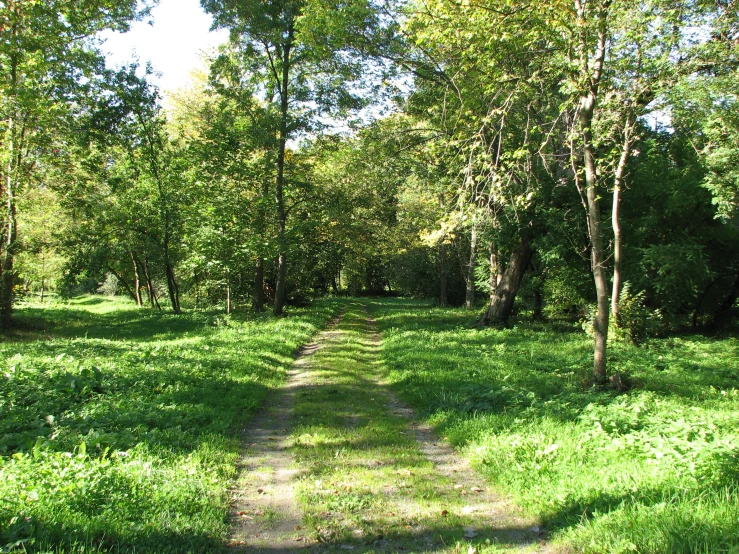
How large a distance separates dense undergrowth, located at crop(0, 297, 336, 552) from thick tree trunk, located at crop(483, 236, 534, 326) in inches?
381

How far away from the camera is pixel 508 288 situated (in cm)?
1714

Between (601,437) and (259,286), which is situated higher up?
(259,286)

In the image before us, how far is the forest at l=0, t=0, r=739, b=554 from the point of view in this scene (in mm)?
3992

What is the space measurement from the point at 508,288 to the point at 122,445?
14.7 metres

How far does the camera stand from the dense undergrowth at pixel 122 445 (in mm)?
3320

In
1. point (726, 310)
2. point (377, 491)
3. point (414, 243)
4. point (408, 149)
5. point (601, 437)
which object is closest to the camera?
point (377, 491)

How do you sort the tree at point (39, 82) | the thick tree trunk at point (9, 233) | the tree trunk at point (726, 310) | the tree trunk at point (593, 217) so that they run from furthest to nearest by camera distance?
the tree trunk at point (726, 310) → the thick tree trunk at point (9, 233) → the tree at point (39, 82) → the tree trunk at point (593, 217)

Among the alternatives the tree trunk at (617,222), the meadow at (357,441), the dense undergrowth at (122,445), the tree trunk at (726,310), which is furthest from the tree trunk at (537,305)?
the dense undergrowth at (122,445)

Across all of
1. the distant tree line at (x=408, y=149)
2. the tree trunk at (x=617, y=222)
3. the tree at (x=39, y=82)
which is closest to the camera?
the distant tree line at (x=408, y=149)

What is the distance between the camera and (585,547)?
3361 millimetres

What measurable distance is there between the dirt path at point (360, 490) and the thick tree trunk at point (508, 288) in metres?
10.5

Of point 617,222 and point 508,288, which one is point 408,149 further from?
point 617,222

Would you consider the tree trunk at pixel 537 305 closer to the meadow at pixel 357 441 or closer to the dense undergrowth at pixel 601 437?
the dense undergrowth at pixel 601 437

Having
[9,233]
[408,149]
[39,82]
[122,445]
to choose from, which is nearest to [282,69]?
[408,149]
